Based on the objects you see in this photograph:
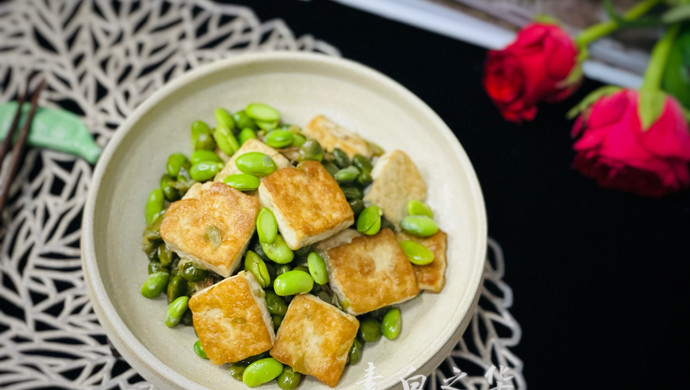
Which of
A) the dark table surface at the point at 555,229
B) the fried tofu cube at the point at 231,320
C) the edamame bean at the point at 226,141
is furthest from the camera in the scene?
the dark table surface at the point at 555,229

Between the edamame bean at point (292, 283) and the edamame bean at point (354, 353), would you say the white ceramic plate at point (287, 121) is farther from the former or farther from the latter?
the edamame bean at point (292, 283)

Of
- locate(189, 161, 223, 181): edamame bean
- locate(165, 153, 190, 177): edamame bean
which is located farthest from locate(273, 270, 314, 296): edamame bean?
locate(165, 153, 190, 177): edamame bean

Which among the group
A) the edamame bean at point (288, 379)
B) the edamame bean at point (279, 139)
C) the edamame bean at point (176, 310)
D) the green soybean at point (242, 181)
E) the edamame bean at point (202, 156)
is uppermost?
the edamame bean at point (279, 139)

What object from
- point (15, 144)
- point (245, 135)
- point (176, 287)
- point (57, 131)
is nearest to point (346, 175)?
point (245, 135)

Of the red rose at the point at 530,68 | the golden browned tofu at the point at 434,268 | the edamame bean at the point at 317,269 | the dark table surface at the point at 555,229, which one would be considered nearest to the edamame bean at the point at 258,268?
the edamame bean at the point at 317,269

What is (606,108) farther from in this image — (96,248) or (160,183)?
(96,248)
